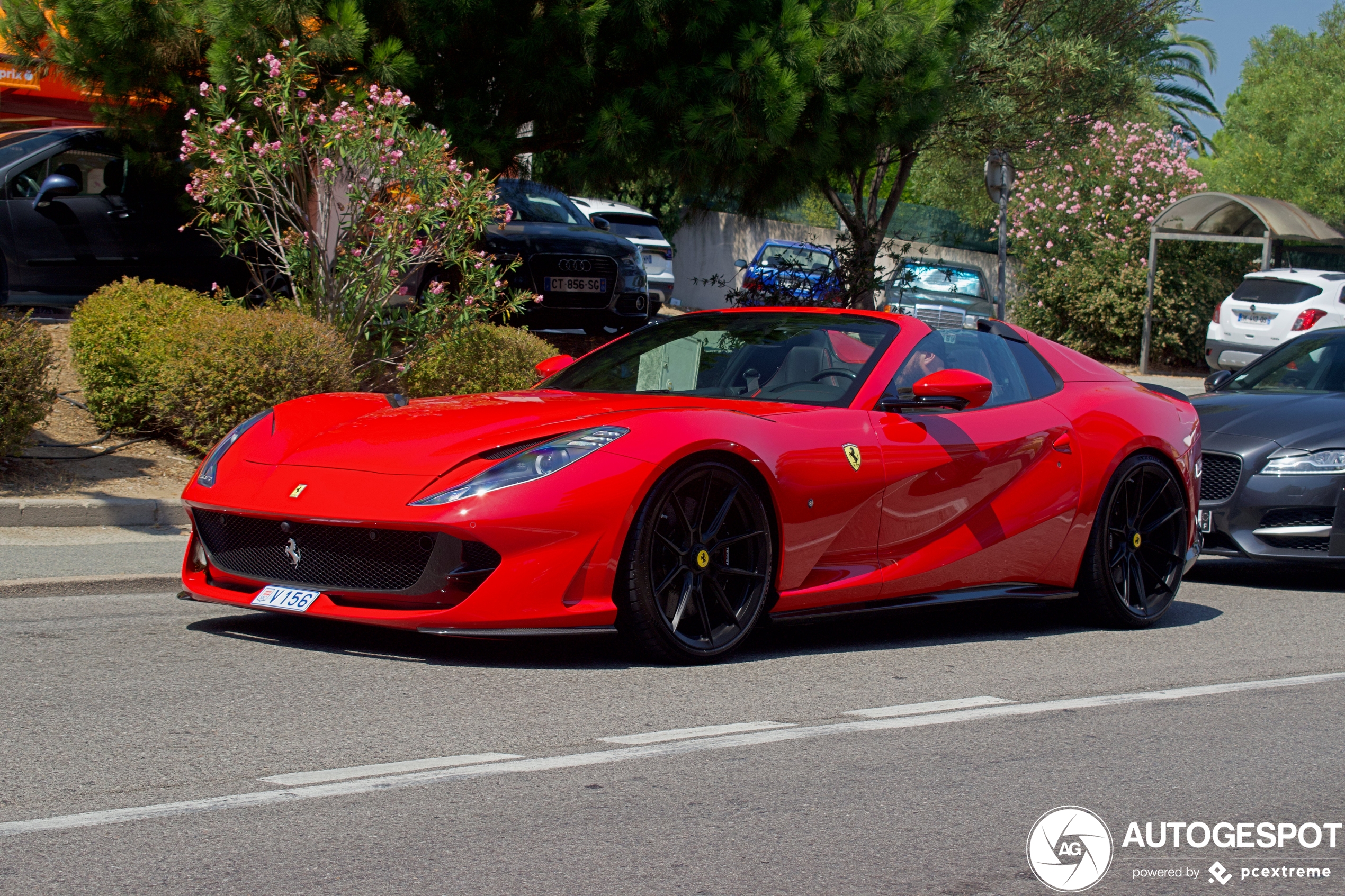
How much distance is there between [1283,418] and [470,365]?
5683 millimetres

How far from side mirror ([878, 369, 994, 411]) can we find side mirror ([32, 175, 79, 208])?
27.8ft

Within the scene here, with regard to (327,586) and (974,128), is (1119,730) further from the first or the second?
(974,128)

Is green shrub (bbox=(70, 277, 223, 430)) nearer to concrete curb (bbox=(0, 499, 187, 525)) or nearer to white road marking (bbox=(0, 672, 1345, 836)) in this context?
concrete curb (bbox=(0, 499, 187, 525))

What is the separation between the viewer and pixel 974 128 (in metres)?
17.5

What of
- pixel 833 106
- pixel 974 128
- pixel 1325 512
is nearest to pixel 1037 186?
pixel 974 128

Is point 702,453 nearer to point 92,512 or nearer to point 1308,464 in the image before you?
point 1308,464

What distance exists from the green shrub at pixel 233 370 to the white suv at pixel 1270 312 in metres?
16.0

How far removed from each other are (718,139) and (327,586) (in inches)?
300

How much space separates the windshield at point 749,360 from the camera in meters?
6.29

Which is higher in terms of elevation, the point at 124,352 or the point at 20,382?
the point at 124,352

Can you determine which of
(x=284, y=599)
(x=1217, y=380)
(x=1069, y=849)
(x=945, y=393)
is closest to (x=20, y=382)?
(x=284, y=599)

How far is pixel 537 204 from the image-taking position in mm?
16641

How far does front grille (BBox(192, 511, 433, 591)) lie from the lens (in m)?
5.08

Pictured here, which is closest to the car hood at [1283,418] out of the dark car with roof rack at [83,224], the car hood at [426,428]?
the car hood at [426,428]
